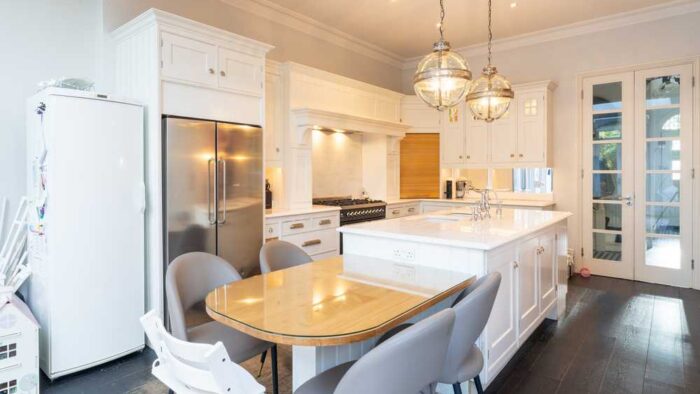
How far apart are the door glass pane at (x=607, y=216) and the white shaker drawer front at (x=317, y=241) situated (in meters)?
3.32

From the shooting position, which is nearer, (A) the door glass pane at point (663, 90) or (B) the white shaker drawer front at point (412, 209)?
(A) the door glass pane at point (663, 90)

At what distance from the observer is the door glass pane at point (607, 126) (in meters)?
5.11

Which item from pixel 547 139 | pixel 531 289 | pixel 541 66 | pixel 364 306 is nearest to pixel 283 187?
pixel 531 289

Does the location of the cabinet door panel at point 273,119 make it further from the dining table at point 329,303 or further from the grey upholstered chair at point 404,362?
the grey upholstered chair at point 404,362

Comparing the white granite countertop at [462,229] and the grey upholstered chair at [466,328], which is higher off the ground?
the white granite countertop at [462,229]

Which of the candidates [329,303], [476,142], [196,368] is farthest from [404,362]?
[476,142]

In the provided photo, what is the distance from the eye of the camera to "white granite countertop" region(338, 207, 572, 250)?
2340 millimetres

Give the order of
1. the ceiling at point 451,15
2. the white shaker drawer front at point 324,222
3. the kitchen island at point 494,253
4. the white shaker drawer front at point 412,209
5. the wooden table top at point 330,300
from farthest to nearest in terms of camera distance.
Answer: the white shaker drawer front at point 412,209 → the ceiling at point 451,15 → the white shaker drawer front at point 324,222 → the kitchen island at point 494,253 → the wooden table top at point 330,300

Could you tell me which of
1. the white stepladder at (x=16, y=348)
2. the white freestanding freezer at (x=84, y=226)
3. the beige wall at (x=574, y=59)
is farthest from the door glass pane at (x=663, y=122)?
the white stepladder at (x=16, y=348)

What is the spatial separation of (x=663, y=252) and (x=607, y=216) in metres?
0.69

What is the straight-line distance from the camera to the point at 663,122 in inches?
191

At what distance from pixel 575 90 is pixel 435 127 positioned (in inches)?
72.5

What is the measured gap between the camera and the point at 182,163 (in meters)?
3.06

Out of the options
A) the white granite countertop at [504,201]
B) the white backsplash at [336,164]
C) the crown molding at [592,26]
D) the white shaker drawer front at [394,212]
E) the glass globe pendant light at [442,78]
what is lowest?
the white shaker drawer front at [394,212]
